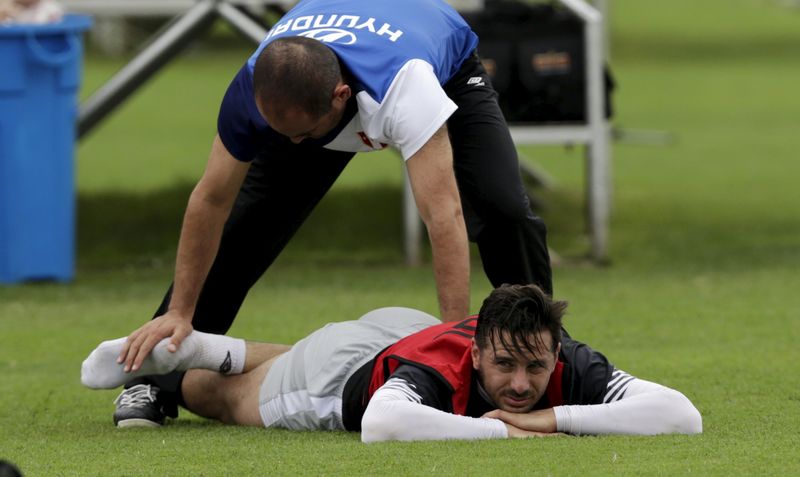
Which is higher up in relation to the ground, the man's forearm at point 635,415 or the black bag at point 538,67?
the man's forearm at point 635,415

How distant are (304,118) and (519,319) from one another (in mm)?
865

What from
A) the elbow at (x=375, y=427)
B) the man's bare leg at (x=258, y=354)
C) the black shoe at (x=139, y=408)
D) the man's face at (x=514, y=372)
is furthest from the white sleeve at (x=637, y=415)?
the black shoe at (x=139, y=408)

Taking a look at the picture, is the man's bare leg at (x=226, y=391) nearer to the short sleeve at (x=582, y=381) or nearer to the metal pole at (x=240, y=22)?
the short sleeve at (x=582, y=381)

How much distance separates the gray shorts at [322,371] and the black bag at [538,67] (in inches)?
165

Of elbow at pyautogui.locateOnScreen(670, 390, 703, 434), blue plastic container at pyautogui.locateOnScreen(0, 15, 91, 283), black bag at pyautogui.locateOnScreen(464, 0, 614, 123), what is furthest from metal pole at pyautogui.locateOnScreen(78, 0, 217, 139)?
elbow at pyautogui.locateOnScreen(670, 390, 703, 434)

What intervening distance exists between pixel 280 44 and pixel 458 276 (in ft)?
2.95

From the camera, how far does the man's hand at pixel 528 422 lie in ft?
14.9

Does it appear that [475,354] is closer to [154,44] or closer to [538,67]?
[538,67]

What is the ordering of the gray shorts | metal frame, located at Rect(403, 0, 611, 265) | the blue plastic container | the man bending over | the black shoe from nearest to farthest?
1. the man bending over
2. the gray shorts
3. the black shoe
4. the blue plastic container
5. metal frame, located at Rect(403, 0, 611, 265)

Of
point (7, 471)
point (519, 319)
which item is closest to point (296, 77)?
point (519, 319)

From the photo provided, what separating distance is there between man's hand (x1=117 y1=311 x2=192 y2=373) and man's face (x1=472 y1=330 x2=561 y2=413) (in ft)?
3.50

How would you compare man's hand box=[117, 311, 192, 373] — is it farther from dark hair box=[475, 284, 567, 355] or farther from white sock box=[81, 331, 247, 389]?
dark hair box=[475, 284, 567, 355]

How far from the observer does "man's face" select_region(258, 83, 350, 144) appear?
A: 4.57m

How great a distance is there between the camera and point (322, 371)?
490 cm
